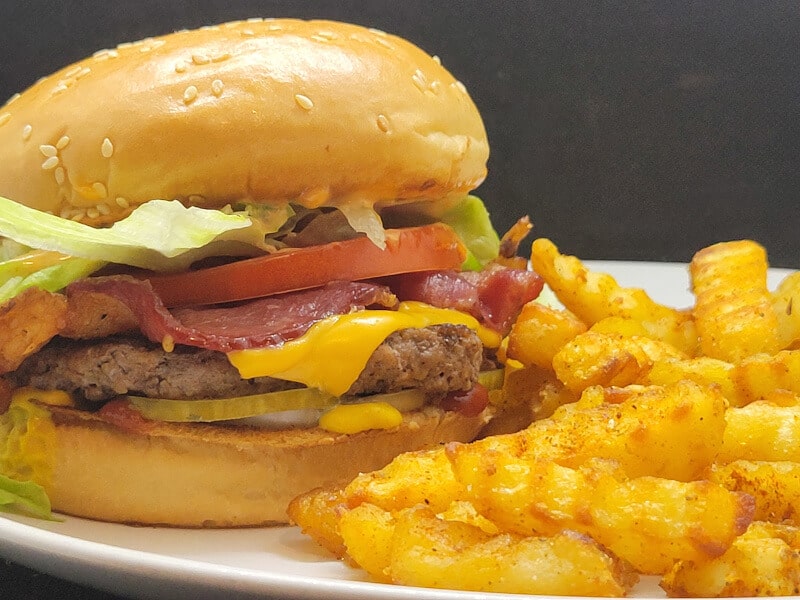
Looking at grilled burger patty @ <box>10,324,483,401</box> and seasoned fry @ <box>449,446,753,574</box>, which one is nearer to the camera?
seasoned fry @ <box>449,446,753,574</box>

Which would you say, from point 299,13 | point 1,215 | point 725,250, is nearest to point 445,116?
point 725,250

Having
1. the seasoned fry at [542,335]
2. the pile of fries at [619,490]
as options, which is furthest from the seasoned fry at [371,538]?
the seasoned fry at [542,335]

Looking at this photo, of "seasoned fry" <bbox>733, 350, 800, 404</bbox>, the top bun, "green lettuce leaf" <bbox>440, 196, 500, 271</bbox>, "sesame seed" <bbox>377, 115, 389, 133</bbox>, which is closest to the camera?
"seasoned fry" <bbox>733, 350, 800, 404</bbox>

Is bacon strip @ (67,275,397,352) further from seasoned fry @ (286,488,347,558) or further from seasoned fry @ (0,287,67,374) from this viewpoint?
seasoned fry @ (286,488,347,558)

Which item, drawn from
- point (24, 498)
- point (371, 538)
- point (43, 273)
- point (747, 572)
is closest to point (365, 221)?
point (43, 273)

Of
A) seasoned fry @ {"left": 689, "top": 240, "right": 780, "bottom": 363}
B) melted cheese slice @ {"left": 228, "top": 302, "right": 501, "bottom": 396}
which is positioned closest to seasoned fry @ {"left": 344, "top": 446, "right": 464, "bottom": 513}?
melted cheese slice @ {"left": 228, "top": 302, "right": 501, "bottom": 396}

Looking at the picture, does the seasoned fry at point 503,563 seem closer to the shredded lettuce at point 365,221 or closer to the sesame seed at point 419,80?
the shredded lettuce at point 365,221

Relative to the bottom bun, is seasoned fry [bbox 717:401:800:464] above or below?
above
